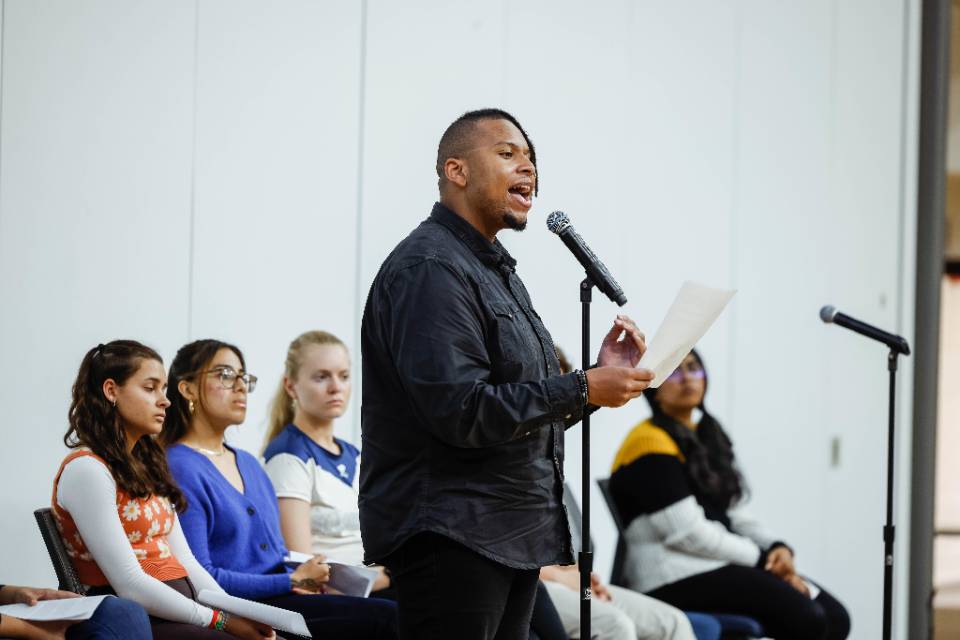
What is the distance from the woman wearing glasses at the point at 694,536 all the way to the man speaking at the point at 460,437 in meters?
1.73

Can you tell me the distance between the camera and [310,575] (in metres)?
2.85

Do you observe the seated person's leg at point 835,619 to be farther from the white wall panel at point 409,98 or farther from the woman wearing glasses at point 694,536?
the white wall panel at point 409,98

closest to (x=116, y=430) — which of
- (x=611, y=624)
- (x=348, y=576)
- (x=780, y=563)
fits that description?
(x=348, y=576)

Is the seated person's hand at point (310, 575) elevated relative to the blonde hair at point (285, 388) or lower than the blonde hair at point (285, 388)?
lower

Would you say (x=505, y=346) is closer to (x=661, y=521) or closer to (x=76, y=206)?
(x=76, y=206)

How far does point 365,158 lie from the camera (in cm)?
391

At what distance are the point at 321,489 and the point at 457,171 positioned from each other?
1296mm

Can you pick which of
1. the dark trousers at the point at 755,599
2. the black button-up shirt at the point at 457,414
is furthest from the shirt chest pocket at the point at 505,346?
the dark trousers at the point at 755,599

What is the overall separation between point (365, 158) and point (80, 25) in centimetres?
99

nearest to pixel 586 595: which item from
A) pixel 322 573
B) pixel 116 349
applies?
pixel 322 573

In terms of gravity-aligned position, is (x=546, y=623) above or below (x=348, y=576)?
below

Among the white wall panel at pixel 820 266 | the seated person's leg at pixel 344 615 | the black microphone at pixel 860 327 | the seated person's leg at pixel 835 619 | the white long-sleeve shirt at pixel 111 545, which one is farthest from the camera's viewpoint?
the white wall panel at pixel 820 266

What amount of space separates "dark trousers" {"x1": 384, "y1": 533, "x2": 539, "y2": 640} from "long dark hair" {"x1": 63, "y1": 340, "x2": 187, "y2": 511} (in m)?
0.81

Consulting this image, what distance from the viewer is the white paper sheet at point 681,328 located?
1980 millimetres
